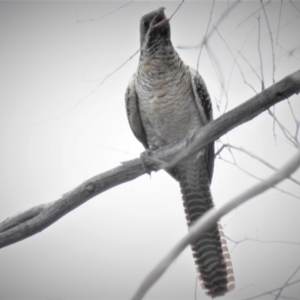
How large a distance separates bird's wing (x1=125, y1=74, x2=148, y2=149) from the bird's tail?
0.59 meters

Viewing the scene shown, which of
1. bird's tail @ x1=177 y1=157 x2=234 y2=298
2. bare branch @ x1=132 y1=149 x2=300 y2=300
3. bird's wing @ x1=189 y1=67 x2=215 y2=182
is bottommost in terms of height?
bare branch @ x1=132 y1=149 x2=300 y2=300

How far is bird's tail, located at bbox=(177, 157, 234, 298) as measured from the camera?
409 cm

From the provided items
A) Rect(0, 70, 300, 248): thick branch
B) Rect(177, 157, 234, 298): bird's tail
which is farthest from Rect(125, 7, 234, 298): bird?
Rect(0, 70, 300, 248): thick branch

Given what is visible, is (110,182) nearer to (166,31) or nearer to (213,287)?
(213,287)

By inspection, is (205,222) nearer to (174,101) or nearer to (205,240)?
(205,240)

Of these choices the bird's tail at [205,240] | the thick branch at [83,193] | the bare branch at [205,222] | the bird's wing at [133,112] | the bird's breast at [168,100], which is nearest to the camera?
the bare branch at [205,222]

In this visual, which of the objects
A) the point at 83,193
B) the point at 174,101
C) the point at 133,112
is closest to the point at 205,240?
the point at 174,101

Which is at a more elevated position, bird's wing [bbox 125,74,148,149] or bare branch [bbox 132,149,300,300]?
bird's wing [bbox 125,74,148,149]

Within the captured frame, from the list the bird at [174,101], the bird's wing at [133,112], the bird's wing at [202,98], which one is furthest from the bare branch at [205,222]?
the bird's wing at [133,112]

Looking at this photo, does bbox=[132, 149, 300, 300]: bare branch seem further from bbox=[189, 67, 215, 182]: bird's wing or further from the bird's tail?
bbox=[189, 67, 215, 182]: bird's wing

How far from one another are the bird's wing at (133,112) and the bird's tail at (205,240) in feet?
1.93

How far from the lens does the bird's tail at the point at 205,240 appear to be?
4086 millimetres

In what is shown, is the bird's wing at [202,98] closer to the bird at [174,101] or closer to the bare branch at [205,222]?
the bird at [174,101]

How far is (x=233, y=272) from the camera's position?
162 inches
